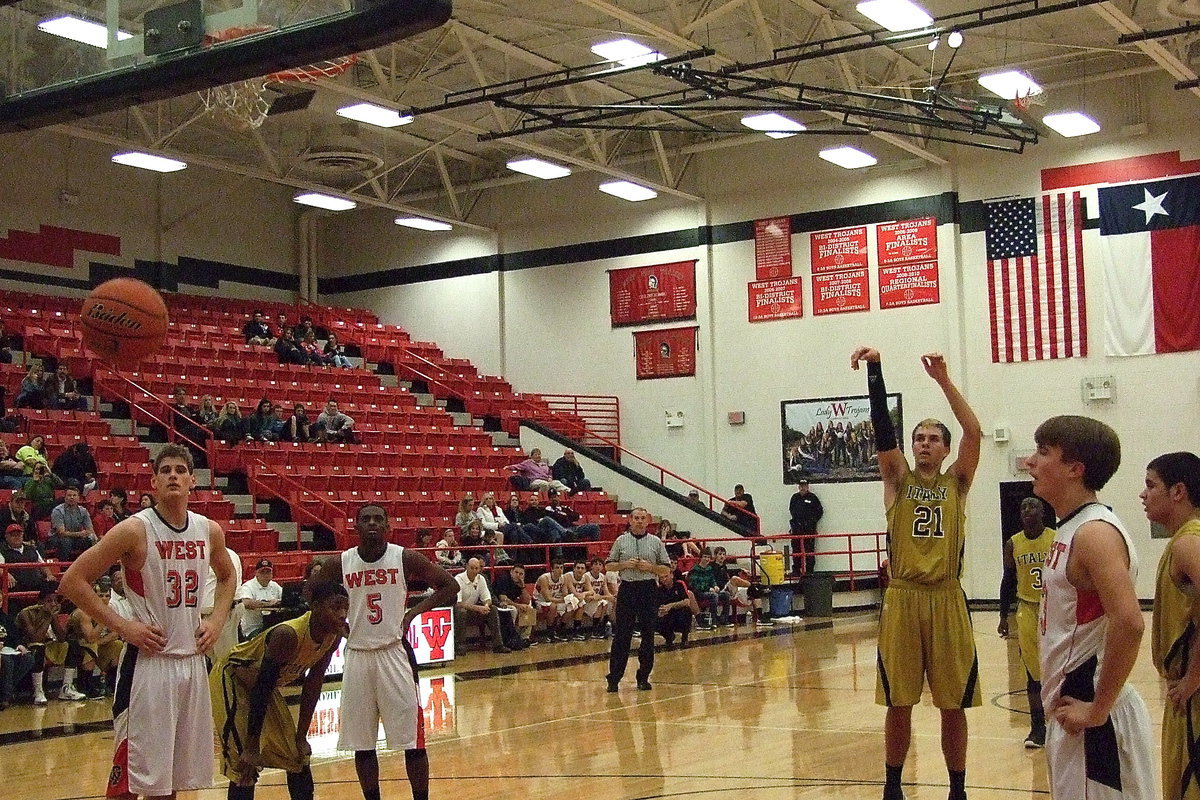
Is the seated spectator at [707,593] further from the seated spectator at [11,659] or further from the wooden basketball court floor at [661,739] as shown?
the seated spectator at [11,659]

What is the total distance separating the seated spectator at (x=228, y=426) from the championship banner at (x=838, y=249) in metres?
9.82

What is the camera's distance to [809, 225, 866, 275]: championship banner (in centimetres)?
2320

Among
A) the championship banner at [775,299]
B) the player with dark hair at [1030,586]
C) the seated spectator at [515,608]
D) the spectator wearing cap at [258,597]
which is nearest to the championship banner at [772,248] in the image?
the championship banner at [775,299]

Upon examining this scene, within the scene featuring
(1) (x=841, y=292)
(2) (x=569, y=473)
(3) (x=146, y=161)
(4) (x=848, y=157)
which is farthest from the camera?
(1) (x=841, y=292)

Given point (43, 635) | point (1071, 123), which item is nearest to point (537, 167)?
point (1071, 123)

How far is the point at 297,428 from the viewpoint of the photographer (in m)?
20.1

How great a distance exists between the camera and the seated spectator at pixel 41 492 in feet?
49.3

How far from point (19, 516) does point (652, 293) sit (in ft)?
44.3

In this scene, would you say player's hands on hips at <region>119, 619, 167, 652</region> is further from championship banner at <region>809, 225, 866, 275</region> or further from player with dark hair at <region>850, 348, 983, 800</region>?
championship banner at <region>809, 225, 866, 275</region>

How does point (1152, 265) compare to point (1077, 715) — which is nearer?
point (1077, 715)

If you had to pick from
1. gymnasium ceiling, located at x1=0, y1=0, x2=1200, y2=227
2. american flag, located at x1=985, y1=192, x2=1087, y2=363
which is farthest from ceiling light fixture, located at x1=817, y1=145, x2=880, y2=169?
american flag, located at x1=985, y1=192, x2=1087, y2=363

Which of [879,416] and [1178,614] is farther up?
[879,416]

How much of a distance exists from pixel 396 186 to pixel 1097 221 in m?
13.1

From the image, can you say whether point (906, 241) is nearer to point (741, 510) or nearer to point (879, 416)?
point (741, 510)
